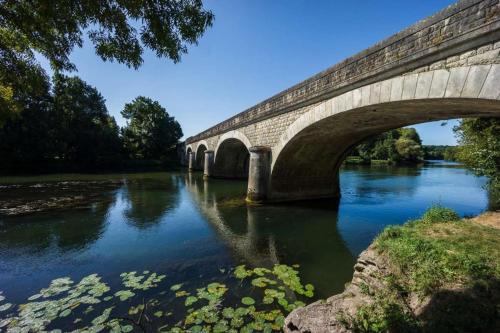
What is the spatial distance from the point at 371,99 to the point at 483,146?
5.94 m

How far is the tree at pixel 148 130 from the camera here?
133 feet

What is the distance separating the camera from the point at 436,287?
2.83 meters

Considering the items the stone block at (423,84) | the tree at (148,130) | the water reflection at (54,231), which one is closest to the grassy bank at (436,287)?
the stone block at (423,84)

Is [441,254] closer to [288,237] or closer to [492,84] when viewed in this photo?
[492,84]

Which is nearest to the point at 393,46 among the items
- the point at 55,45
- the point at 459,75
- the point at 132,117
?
the point at 459,75

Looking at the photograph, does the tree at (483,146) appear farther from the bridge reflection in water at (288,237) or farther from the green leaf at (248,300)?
the green leaf at (248,300)

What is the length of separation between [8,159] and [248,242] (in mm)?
30533

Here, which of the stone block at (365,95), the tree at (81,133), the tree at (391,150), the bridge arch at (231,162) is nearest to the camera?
the stone block at (365,95)

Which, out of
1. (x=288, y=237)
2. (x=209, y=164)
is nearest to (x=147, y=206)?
(x=288, y=237)

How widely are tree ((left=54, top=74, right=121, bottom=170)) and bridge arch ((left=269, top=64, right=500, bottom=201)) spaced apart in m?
28.8

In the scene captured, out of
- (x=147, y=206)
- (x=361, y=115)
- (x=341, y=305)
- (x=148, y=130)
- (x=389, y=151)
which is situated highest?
(x=148, y=130)

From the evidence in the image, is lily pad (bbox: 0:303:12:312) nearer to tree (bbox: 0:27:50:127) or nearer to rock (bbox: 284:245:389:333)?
tree (bbox: 0:27:50:127)

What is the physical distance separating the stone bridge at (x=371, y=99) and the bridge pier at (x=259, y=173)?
→ 4 cm

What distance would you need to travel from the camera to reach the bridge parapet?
3.59 m
